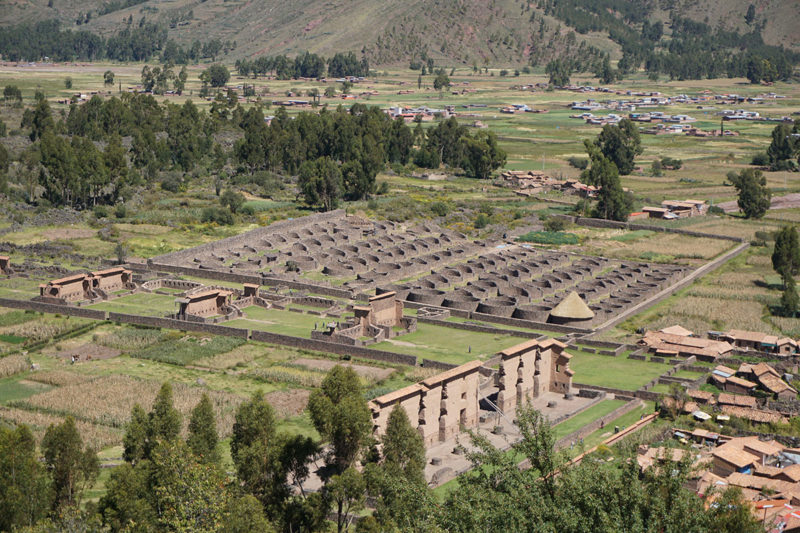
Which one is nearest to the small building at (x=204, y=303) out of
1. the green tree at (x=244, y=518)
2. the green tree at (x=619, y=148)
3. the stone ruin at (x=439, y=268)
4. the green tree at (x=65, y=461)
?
the stone ruin at (x=439, y=268)

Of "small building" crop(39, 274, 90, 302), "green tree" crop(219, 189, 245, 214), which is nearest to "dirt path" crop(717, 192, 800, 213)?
"green tree" crop(219, 189, 245, 214)

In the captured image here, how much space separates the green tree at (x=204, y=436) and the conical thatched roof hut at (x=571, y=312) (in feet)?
97.4

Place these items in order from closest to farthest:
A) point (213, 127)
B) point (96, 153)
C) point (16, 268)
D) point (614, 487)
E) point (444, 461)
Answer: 1. point (614, 487)
2. point (444, 461)
3. point (16, 268)
4. point (96, 153)
5. point (213, 127)

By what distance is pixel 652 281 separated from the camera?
254 ft

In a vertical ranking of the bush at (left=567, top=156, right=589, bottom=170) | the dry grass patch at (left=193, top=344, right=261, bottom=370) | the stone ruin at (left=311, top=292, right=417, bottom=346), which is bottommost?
the dry grass patch at (left=193, top=344, right=261, bottom=370)

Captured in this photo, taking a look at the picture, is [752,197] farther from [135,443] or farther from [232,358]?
[135,443]

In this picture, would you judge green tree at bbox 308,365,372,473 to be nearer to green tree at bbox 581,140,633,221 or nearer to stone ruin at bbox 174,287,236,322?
stone ruin at bbox 174,287,236,322

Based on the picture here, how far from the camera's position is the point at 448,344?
61375 millimetres

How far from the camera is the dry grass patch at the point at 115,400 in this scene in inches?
1892

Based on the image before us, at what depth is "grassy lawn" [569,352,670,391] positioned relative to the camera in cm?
5528

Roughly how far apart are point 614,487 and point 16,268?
2283 inches

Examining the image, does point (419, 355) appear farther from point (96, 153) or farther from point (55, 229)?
point (96, 153)

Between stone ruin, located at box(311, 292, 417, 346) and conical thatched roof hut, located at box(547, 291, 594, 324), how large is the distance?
27.1 ft

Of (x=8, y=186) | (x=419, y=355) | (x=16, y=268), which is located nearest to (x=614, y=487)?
(x=419, y=355)
